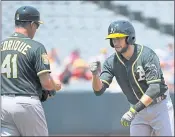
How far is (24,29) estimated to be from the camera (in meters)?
5.30

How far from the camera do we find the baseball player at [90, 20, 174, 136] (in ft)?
17.6

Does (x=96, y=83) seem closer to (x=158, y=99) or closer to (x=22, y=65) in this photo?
(x=158, y=99)

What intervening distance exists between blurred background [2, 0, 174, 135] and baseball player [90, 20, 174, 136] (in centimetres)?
420

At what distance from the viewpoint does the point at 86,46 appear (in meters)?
13.9

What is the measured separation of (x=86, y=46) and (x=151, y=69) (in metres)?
8.57

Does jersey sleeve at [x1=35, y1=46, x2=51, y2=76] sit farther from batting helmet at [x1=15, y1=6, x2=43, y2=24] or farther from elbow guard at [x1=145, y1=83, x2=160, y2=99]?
elbow guard at [x1=145, y1=83, x2=160, y2=99]

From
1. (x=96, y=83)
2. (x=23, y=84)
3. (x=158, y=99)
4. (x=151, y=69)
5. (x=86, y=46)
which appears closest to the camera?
(x=23, y=84)

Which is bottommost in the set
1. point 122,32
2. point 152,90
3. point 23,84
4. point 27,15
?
point 152,90

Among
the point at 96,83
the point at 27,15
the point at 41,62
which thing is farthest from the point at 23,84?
the point at 96,83

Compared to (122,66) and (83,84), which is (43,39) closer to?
(83,84)

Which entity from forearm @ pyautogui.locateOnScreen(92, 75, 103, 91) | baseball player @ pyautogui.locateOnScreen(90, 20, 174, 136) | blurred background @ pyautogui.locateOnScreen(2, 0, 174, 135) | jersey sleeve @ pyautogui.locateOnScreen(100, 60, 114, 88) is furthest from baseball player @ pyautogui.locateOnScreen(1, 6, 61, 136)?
blurred background @ pyautogui.locateOnScreen(2, 0, 174, 135)

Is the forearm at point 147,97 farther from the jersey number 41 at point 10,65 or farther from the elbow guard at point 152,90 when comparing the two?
the jersey number 41 at point 10,65

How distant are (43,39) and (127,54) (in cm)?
858

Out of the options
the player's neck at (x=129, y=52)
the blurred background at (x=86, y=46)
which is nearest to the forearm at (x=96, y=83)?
the player's neck at (x=129, y=52)
